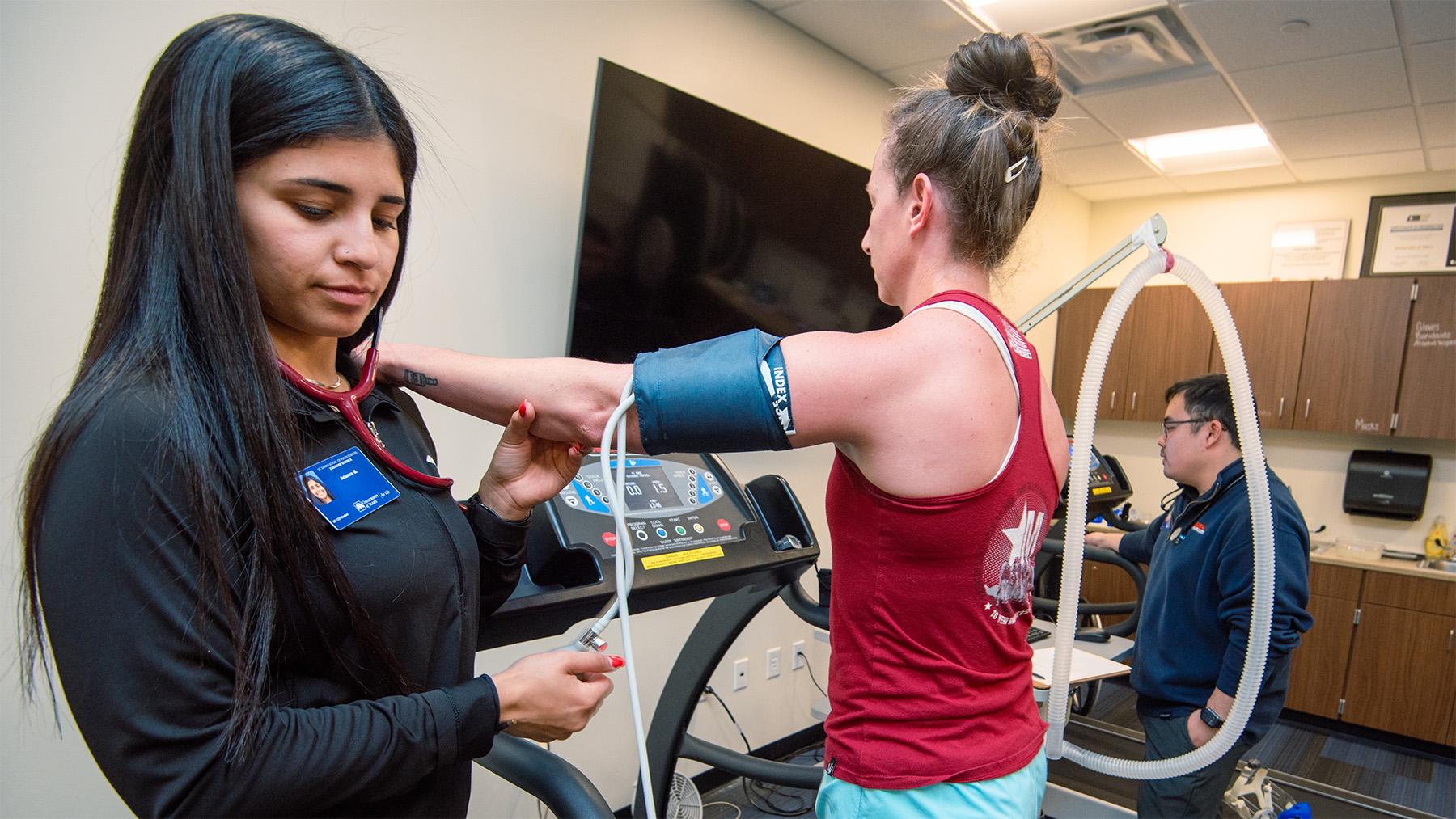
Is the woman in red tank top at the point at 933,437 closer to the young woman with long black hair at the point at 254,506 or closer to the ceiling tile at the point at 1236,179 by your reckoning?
the young woman with long black hair at the point at 254,506

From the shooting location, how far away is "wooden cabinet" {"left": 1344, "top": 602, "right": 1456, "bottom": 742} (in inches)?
153

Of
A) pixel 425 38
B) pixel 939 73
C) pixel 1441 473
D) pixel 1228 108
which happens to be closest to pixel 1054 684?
pixel 939 73

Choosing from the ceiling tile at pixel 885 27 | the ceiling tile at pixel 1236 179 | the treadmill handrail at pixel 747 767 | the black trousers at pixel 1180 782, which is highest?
the ceiling tile at pixel 1236 179

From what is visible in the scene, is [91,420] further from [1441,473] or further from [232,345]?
[1441,473]

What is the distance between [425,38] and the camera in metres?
2.07

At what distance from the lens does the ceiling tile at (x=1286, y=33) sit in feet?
9.11

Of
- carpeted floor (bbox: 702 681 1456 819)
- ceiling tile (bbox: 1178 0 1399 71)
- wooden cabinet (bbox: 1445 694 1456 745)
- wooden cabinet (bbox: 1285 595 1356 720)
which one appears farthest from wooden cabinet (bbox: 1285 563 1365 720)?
ceiling tile (bbox: 1178 0 1399 71)

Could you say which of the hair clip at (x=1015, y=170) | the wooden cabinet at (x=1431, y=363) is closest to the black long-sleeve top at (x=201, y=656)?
the hair clip at (x=1015, y=170)

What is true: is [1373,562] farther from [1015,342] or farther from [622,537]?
[622,537]

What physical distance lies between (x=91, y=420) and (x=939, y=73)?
1.07m

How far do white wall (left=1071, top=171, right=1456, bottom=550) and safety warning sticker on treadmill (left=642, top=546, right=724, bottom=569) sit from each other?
4.33 m

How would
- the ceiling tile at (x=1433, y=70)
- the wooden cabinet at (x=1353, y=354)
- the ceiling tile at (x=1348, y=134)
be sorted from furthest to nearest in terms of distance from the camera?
the wooden cabinet at (x=1353, y=354) → the ceiling tile at (x=1348, y=134) → the ceiling tile at (x=1433, y=70)

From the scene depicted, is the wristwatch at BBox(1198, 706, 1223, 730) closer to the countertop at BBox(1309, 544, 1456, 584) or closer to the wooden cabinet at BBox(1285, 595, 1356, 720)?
the countertop at BBox(1309, 544, 1456, 584)

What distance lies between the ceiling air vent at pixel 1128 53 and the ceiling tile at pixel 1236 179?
1.62 metres
